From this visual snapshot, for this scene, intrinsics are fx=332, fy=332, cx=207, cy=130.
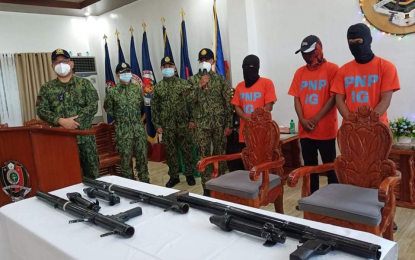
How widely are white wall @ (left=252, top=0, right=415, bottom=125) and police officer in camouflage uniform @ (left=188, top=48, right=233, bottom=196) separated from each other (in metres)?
0.92

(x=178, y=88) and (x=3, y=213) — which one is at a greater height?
(x=178, y=88)

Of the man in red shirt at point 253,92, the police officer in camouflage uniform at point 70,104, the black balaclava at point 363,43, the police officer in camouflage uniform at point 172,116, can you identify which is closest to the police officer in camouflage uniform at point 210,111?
the man in red shirt at point 253,92

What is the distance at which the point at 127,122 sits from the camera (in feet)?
12.1

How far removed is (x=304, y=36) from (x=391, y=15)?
2.98 ft

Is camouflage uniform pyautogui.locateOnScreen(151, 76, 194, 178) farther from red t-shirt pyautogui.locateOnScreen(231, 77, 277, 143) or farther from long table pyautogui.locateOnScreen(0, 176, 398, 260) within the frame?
long table pyautogui.locateOnScreen(0, 176, 398, 260)

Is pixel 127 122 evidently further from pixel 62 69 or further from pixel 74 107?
pixel 62 69

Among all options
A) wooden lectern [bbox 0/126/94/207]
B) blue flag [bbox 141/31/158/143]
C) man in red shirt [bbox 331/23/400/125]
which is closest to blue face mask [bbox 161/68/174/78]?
blue flag [bbox 141/31/158/143]

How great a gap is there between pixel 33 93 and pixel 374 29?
533 centimetres

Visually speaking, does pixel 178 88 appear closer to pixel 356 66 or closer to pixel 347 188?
pixel 356 66

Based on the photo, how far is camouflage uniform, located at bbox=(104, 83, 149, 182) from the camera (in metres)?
3.69

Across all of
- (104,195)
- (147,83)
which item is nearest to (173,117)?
(147,83)

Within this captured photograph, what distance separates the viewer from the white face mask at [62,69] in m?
3.09

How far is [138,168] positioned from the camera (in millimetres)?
3836

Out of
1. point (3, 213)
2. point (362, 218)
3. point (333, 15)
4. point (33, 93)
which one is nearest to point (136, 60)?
point (33, 93)
